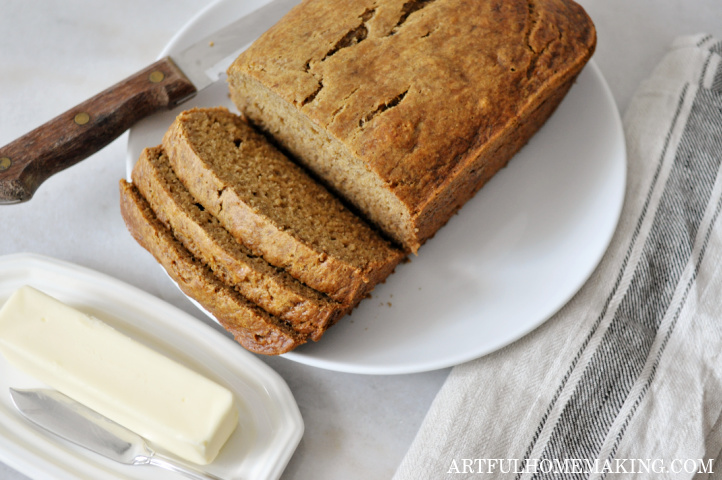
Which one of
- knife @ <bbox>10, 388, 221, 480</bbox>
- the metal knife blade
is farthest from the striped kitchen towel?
the metal knife blade

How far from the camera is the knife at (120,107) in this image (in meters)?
2.49

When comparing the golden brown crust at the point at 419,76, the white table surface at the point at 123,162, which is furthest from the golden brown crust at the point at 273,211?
the white table surface at the point at 123,162

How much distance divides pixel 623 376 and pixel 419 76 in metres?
1.60

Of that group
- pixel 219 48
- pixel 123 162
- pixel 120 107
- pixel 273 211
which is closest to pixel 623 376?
pixel 273 211

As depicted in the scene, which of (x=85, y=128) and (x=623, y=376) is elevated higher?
(x=85, y=128)

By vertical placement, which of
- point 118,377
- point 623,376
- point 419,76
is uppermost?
point 419,76

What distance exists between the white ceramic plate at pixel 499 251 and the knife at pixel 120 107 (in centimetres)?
12

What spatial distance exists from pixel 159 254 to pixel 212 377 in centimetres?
61

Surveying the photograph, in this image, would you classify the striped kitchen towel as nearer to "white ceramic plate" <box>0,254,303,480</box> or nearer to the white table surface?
the white table surface

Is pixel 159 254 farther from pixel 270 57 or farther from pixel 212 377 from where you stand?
Result: pixel 270 57

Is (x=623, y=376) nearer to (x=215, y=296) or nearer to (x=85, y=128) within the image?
(x=215, y=296)

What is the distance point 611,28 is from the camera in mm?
3400

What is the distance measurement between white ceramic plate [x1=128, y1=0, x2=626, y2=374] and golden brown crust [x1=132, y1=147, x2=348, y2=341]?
262 mm

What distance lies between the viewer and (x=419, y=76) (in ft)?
7.86
